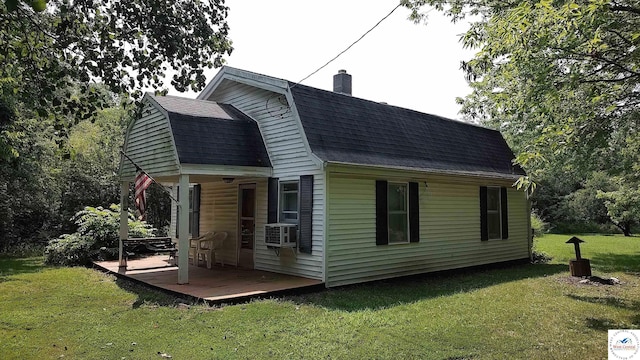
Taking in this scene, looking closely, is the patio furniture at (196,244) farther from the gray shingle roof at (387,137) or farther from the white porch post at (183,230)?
the gray shingle roof at (387,137)

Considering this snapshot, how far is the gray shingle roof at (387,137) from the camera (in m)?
9.29

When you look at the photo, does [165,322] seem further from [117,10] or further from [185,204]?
[117,10]

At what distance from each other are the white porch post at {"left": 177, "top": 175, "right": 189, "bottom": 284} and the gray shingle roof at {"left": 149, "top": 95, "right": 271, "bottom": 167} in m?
0.53

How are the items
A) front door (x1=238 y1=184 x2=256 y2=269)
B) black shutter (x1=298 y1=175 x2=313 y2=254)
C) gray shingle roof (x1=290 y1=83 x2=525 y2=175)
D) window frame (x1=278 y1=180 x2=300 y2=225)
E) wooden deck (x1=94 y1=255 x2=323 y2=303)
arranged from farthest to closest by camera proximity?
1. front door (x1=238 y1=184 x2=256 y2=269)
2. window frame (x1=278 y1=180 x2=300 y2=225)
3. gray shingle roof (x1=290 y1=83 x2=525 y2=175)
4. black shutter (x1=298 y1=175 x2=313 y2=254)
5. wooden deck (x1=94 y1=255 x2=323 y2=303)

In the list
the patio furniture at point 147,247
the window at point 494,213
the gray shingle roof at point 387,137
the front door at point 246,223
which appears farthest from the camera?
the window at point 494,213

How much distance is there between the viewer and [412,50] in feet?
24.7

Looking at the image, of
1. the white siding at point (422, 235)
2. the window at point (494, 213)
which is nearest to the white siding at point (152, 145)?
the white siding at point (422, 235)

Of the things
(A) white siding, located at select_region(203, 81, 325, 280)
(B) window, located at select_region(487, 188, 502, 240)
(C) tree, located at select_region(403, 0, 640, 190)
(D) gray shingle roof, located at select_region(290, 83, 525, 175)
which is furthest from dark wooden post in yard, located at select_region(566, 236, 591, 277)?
(A) white siding, located at select_region(203, 81, 325, 280)

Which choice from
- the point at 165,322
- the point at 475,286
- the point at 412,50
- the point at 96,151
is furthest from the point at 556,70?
the point at 96,151

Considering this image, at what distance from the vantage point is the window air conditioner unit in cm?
903

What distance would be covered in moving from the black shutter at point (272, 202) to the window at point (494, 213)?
20.2 ft

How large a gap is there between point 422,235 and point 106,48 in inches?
317

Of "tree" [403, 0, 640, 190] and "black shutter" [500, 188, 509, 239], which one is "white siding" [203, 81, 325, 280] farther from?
"black shutter" [500, 188, 509, 239]

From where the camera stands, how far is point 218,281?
29.1 ft
